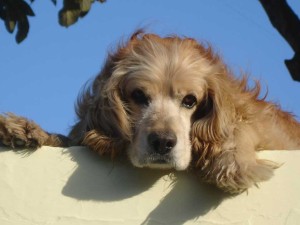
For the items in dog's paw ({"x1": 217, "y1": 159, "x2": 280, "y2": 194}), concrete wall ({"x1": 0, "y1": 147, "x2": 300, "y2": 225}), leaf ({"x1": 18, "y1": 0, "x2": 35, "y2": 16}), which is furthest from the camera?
dog's paw ({"x1": 217, "y1": 159, "x2": 280, "y2": 194})

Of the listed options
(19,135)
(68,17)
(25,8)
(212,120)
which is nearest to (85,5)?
(68,17)

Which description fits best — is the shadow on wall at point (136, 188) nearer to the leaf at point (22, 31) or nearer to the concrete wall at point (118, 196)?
the concrete wall at point (118, 196)

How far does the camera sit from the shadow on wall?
3.56 metres

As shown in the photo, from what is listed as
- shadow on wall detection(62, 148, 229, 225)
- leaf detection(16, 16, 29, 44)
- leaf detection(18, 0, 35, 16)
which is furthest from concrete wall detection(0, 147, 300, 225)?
leaf detection(18, 0, 35, 16)

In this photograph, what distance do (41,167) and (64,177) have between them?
143 millimetres

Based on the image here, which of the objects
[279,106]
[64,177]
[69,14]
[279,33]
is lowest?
[279,106]

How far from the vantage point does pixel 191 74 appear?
4.38 meters

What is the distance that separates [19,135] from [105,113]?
2.56 ft

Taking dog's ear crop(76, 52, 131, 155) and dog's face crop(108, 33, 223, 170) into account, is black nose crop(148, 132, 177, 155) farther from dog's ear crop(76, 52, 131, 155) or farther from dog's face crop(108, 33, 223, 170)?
dog's ear crop(76, 52, 131, 155)

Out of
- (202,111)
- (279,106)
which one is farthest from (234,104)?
(279,106)

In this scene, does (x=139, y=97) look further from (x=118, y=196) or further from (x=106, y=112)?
(x=118, y=196)

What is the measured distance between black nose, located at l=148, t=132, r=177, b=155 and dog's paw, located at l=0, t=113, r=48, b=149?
65cm

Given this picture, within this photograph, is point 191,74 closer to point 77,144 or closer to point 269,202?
point 77,144

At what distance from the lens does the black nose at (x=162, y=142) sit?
12.7 feet
